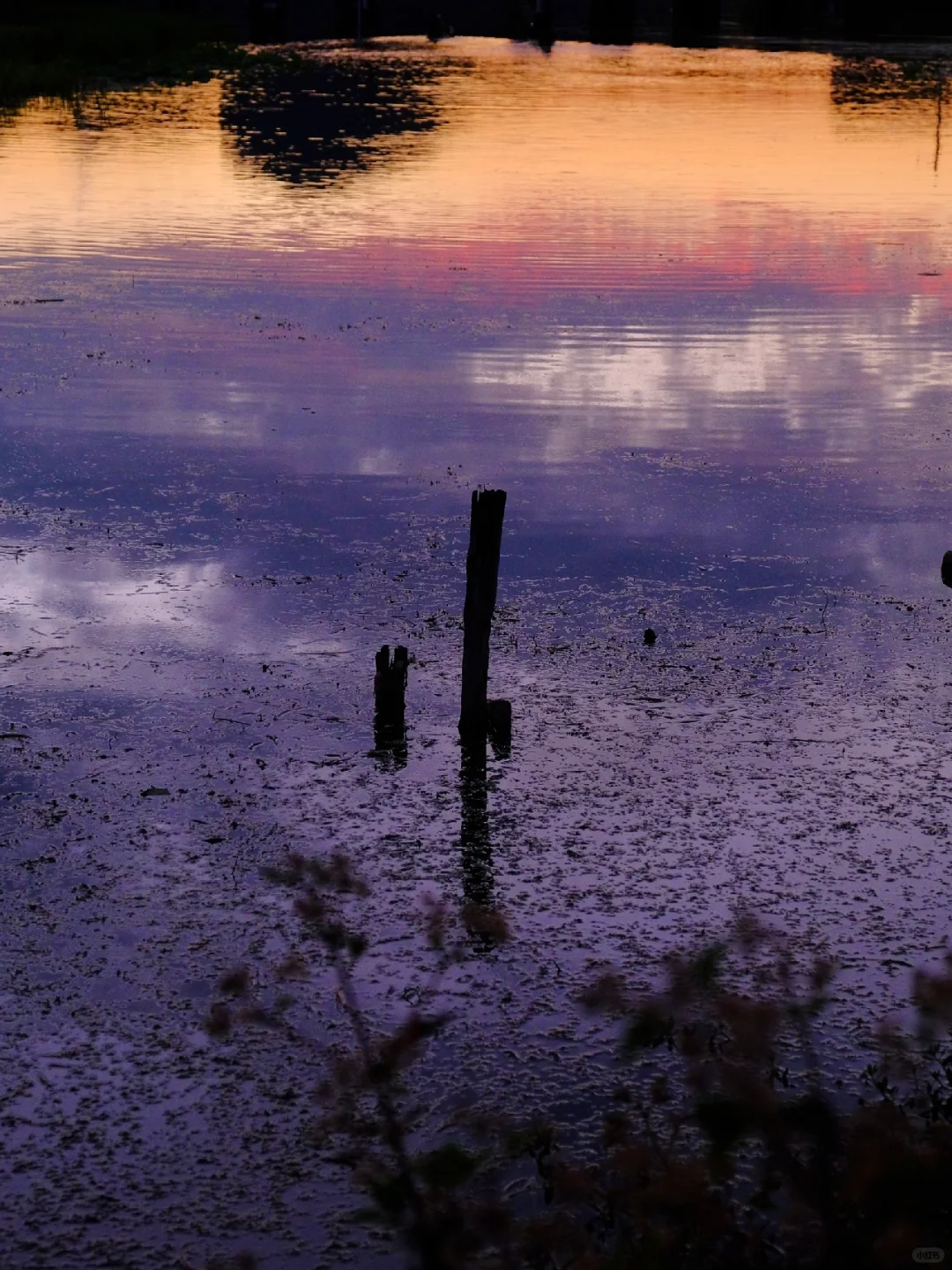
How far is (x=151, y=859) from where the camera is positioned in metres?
12.0

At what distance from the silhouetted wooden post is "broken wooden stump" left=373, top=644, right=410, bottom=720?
1.69ft

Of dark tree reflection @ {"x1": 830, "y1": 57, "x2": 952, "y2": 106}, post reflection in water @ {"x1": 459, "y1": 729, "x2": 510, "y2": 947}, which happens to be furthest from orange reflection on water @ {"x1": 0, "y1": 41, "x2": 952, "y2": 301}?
post reflection in water @ {"x1": 459, "y1": 729, "x2": 510, "y2": 947}

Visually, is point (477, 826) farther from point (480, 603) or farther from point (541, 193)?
point (541, 193)

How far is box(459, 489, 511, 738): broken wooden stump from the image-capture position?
45.5ft

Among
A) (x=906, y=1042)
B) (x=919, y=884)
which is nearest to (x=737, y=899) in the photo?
(x=919, y=884)

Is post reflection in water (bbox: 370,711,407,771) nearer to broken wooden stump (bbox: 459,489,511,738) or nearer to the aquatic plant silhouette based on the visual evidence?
broken wooden stump (bbox: 459,489,511,738)

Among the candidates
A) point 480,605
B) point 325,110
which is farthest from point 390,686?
point 325,110

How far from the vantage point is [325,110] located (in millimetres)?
63938

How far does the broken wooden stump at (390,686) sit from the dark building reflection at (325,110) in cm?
3364

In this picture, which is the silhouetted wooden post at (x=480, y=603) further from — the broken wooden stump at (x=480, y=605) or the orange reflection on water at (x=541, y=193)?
the orange reflection on water at (x=541, y=193)

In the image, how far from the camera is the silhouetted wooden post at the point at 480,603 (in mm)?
13883

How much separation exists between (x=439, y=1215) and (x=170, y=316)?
24278mm

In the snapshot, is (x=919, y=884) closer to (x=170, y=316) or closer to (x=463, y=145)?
(x=170, y=316)

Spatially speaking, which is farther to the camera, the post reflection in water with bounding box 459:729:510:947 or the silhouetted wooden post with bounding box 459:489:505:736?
the silhouetted wooden post with bounding box 459:489:505:736
